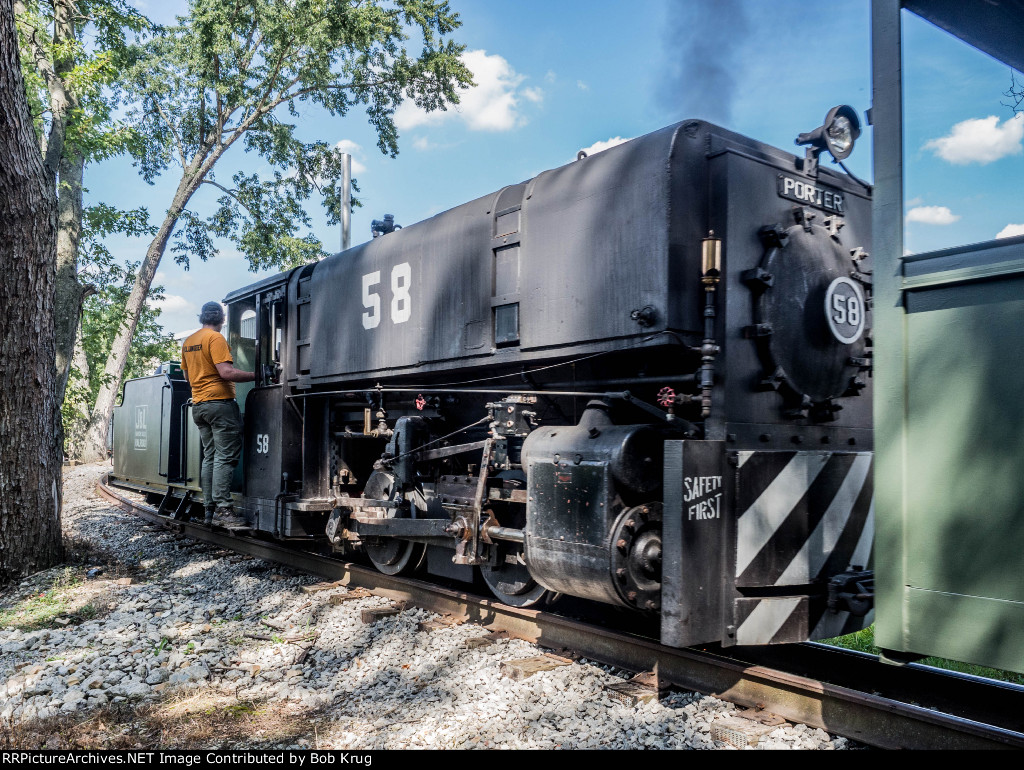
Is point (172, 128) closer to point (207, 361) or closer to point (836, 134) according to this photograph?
point (207, 361)

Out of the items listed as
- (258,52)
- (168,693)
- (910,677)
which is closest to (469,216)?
(168,693)

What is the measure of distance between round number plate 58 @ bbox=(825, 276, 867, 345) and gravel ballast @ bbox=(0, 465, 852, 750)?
196 cm

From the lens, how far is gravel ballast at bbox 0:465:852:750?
3221 mm

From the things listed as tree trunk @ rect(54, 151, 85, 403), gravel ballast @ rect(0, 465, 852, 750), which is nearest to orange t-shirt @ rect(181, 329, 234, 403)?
gravel ballast @ rect(0, 465, 852, 750)

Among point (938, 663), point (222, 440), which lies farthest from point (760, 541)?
point (222, 440)

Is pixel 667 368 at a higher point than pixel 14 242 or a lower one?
lower

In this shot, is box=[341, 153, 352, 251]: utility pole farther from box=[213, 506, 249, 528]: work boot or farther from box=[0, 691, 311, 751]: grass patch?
box=[0, 691, 311, 751]: grass patch

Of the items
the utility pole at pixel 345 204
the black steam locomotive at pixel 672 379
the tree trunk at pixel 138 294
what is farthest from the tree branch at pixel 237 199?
the black steam locomotive at pixel 672 379

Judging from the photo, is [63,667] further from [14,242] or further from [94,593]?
[14,242]

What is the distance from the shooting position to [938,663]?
418 centimetres

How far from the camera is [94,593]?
226 inches

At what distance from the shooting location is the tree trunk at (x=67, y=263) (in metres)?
12.2
